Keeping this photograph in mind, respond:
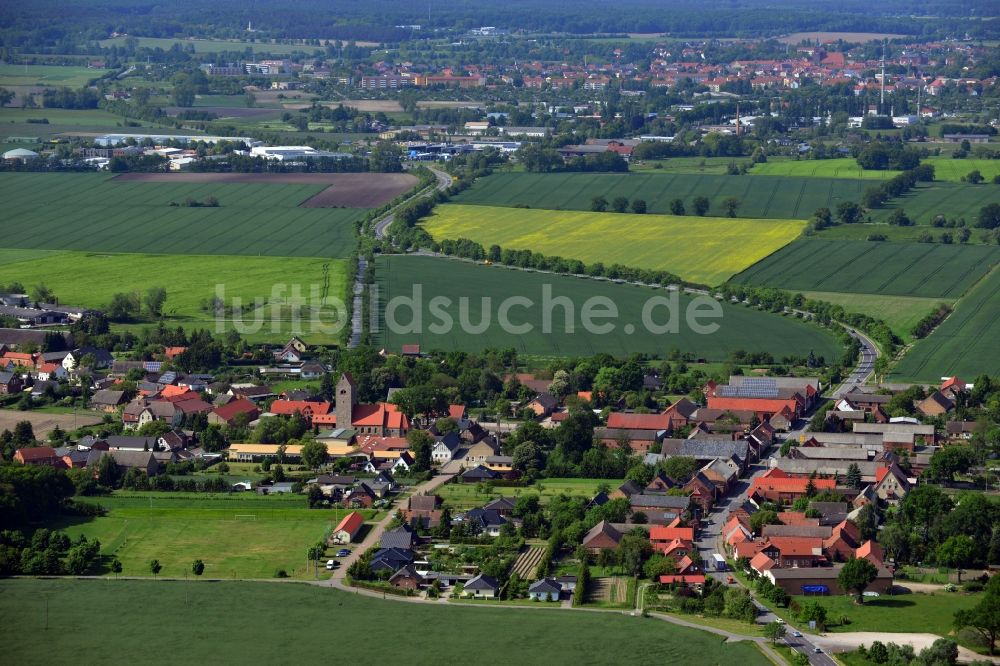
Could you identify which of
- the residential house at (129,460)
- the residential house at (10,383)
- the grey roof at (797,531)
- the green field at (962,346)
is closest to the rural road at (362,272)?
the residential house at (10,383)

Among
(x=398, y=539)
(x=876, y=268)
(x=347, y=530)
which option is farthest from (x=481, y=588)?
(x=876, y=268)

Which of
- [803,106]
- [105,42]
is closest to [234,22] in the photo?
[105,42]

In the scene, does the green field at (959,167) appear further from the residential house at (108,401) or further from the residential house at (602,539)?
the residential house at (602,539)

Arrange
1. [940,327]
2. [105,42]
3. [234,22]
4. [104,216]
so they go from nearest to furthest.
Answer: [940,327] → [104,216] → [105,42] → [234,22]

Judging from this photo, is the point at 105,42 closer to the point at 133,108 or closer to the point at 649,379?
the point at 133,108

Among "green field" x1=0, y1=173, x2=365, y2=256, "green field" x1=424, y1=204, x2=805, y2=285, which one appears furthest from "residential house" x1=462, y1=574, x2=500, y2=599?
"green field" x1=0, y1=173, x2=365, y2=256
